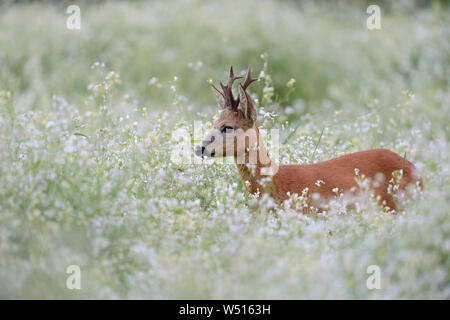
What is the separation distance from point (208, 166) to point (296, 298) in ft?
7.88

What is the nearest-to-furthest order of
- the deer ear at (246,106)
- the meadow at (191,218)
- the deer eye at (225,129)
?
the meadow at (191,218) → the deer ear at (246,106) → the deer eye at (225,129)

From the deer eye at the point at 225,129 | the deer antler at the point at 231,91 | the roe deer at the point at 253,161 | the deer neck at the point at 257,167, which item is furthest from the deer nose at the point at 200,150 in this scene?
the deer antler at the point at 231,91

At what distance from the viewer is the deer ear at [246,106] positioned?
4.98 metres

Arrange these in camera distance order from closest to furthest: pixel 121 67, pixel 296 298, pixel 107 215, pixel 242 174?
1. pixel 296 298
2. pixel 107 215
3. pixel 242 174
4. pixel 121 67

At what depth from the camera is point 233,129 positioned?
509 cm

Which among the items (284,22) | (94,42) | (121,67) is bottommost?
(121,67)

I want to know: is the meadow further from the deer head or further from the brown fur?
the deer head

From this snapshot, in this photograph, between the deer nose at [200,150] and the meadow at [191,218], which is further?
the deer nose at [200,150]

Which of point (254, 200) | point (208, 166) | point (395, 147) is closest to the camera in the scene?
point (254, 200)

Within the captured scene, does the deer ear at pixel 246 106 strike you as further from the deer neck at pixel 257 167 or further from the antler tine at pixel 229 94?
the deer neck at pixel 257 167

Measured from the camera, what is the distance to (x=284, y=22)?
1311 centimetres

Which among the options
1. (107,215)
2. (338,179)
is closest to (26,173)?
(107,215)

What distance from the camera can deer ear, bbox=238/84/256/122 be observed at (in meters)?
4.98

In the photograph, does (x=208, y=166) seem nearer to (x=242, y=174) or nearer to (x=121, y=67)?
(x=242, y=174)
